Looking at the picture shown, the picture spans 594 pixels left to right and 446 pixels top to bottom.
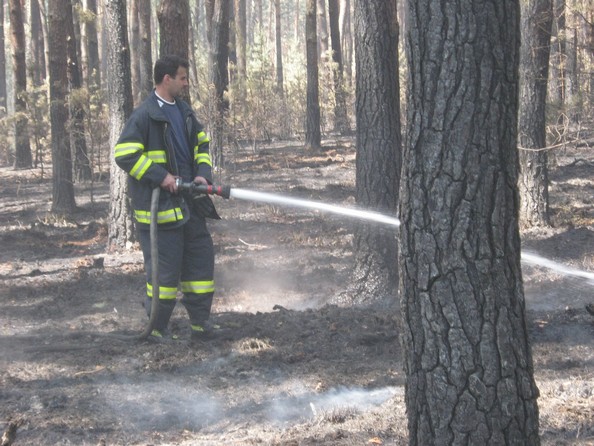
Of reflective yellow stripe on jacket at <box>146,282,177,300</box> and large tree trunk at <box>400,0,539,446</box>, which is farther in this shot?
reflective yellow stripe on jacket at <box>146,282,177,300</box>

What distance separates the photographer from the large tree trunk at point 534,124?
9.91 meters

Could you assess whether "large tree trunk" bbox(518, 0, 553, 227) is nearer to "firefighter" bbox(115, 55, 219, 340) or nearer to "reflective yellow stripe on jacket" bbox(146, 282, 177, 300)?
"firefighter" bbox(115, 55, 219, 340)

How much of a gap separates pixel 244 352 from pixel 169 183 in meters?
1.41

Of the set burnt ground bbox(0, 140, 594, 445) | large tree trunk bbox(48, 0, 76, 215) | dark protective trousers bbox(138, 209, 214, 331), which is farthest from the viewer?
large tree trunk bbox(48, 0, 76, 215)

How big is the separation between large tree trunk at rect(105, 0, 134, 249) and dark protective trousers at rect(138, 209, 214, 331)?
12.4 ft

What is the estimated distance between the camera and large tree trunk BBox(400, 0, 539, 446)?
2873 mm

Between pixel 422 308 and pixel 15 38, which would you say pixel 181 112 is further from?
pixel 15 38

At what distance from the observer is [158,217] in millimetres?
5793

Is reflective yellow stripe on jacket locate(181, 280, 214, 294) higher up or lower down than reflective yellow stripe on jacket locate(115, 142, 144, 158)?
lower down

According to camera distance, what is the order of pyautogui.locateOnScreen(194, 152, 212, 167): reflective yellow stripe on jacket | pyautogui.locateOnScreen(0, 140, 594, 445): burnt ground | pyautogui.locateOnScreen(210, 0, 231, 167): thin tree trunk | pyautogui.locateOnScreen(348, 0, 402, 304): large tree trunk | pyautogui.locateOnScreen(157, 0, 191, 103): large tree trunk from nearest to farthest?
pyautogui.locateOnScreen(0, 140, 594, 445): burnt ground
pyautogui.locateOnScreen(194, 152, 212, 167): reflective yellow stripe on jacket
pyautogui.locateOnScreen(348, 0, 402, 304): large tree trunk
pyautogui.locateOnScreen(157, 0, 191, 103): large tree trunk
pyautogui.locateOnScreen(210, 0, 231, 167): thin tree trunk

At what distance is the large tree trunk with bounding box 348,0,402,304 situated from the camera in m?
7.04

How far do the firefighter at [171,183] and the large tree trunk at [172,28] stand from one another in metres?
3.15

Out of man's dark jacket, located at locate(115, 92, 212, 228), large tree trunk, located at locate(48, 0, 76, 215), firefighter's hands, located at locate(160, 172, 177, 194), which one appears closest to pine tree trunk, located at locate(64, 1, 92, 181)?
large tree trunk, located at locate(48, 0, 76, 215)

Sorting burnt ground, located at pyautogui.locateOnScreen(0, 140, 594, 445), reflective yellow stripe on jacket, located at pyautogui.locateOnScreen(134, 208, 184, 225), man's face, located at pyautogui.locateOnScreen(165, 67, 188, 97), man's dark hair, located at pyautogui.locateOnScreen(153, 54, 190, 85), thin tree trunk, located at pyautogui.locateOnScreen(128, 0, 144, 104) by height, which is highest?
thin tree trunk, located at pyautogui.locateOnScreen(128, 0, 144, 104)
